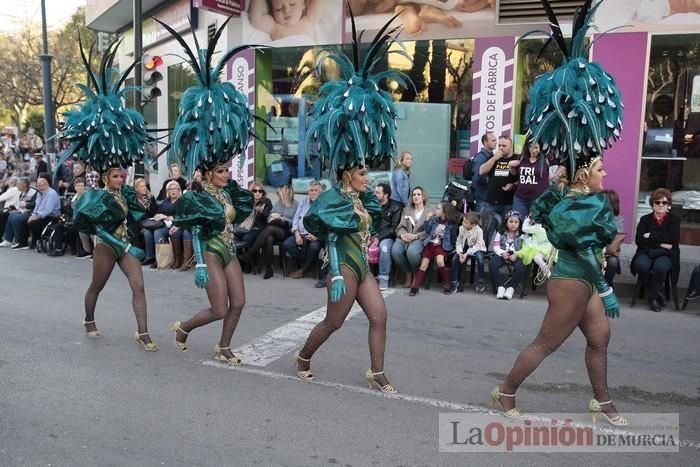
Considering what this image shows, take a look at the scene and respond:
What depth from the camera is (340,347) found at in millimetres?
6504

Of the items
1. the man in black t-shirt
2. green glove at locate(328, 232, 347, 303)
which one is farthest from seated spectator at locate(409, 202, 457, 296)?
green glove at locate(328, 232, 347, 303)

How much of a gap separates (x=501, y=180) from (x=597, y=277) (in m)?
5.51

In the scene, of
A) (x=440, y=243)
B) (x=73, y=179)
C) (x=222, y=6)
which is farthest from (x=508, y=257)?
(x=73, y=179)

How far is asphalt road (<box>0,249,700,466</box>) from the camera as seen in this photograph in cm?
425

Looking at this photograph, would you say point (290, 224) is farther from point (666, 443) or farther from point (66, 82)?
point (66, 82)

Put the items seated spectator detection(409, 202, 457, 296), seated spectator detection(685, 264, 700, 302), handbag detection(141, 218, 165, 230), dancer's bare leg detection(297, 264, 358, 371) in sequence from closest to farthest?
dancer's bare leg detection(297, 264, 358, 371) → seated spectator detection(685, 264, 700, 302) → seated spectator detection(409, 202, 457, 296) → handbag detection(141, 218, 165, 230)

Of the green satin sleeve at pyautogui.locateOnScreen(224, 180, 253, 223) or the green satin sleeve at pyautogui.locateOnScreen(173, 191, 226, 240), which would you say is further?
the green satin sleeve at pyautogui.locateOnScreen(224, 180, 253, 223)

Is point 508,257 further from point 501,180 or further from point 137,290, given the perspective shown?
point 137,290

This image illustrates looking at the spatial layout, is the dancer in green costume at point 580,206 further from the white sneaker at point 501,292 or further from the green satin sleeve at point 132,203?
the white sneaker at point 501,292

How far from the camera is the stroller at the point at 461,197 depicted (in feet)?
33.1

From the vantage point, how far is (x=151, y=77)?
12766mm

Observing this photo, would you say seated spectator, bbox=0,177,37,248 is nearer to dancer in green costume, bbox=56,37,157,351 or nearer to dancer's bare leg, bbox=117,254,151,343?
dancer in green costume, bbox=56,37,157,351

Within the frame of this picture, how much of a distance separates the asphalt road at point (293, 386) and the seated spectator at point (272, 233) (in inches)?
76.4

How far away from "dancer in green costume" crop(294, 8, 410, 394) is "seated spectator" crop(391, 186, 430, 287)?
411 cm
